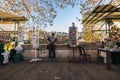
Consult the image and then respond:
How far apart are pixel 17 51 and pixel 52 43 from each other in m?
1.87

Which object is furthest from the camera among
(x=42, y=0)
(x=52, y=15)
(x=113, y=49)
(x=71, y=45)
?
(x=52, y=15)

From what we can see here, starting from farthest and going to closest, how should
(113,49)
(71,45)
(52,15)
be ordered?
(52,15) < (71,45) < (113,49)

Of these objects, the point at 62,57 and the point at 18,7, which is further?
the point at 18,7

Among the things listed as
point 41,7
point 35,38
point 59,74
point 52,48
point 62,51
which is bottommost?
point 59,74

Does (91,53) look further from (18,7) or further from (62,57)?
(18,7)

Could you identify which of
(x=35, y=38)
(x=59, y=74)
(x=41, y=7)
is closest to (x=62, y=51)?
(x=35, y=38)

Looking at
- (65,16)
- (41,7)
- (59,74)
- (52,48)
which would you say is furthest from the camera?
(65,16)

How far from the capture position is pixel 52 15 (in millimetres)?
14516

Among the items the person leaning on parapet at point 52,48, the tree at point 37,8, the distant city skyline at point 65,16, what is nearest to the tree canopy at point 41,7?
the tree at point 37,8

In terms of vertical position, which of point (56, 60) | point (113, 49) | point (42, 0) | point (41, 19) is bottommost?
point (56, 60)

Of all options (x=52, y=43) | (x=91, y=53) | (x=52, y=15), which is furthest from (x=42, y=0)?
(x=91, y=53)

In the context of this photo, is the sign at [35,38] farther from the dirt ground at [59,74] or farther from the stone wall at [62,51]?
the dirt ground at [59,74]

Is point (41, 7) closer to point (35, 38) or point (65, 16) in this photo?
point (65, 16)

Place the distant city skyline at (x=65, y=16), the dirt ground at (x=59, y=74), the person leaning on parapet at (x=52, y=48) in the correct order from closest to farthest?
the dirt ground at (x=59, y=74) < the person leaning on parapet at (x=52, y=48) < the distant city skyline at (x=65, y=16)
